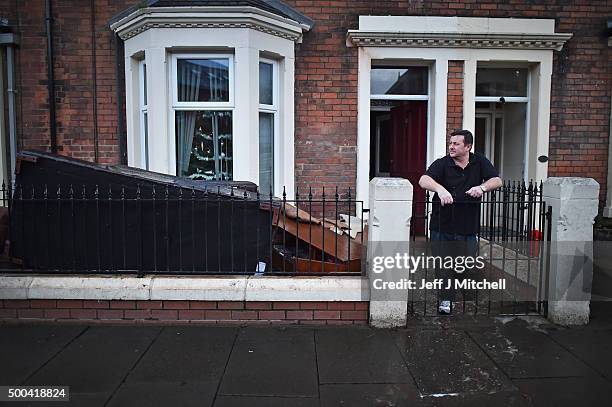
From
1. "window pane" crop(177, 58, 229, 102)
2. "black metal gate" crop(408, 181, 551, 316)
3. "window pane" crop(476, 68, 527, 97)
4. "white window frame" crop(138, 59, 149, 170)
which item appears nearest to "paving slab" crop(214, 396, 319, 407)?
"black metal gate" crop(408, 181, 551, 316)

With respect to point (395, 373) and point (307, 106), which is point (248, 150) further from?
point (395, 373)

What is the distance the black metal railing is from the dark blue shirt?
0.82m

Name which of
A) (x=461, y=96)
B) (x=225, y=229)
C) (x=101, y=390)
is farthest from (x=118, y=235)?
(x=461, y=96)

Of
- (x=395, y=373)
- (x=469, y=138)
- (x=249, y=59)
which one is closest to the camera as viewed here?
(x=395, y=373)

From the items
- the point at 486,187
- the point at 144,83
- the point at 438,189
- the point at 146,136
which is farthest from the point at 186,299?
the point at 144,83

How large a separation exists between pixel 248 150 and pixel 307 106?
1.16 meters

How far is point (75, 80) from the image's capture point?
6.85 m

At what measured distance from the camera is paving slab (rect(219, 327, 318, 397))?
3.19m

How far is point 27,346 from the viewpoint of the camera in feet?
A: 12.5

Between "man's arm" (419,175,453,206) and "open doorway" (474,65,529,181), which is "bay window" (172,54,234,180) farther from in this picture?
"open doorway" (474,65,529,181)

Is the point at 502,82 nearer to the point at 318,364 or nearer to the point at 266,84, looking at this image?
the point at 266,84

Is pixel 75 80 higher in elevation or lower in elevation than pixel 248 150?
higher

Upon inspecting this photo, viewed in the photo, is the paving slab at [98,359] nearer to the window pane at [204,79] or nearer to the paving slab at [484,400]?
the paving slab at [484,400]

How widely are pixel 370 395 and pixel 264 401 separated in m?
0.70
